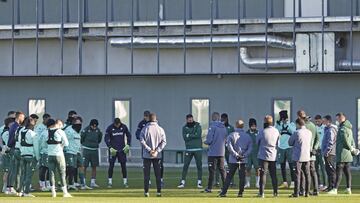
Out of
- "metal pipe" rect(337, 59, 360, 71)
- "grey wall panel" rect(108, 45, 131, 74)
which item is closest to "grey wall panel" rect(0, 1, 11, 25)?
"grey wall panel" rect(108, 45, 131, 74)

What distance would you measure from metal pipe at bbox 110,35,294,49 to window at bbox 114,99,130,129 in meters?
2.49

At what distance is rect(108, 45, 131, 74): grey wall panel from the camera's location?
167 ft

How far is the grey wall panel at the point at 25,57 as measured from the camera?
52.4 m

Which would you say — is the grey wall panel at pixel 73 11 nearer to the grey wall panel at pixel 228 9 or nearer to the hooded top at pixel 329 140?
the grey wall panel at pixel 228 9

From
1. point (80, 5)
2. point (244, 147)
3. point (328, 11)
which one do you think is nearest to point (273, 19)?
point (328, 11)

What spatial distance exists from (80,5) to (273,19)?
27.6ft

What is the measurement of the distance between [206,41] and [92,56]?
539 cm

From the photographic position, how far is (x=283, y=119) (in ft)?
108

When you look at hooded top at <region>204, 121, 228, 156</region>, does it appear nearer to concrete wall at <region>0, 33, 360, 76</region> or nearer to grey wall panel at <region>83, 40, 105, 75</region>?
concrete wall at <region>0, 33, 360, 76</region>

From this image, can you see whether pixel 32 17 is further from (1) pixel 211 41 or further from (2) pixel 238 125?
(2) pixel 238 125

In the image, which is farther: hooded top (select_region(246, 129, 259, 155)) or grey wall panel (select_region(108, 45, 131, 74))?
grey wall panel (select_region(108, 45, 131, 74))

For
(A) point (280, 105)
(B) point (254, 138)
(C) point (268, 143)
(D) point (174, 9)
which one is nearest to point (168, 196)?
(C) point (268, 143)

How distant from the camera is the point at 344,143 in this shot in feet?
101

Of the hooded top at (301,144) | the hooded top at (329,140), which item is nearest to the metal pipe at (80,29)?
the hooded top at (329,140)
